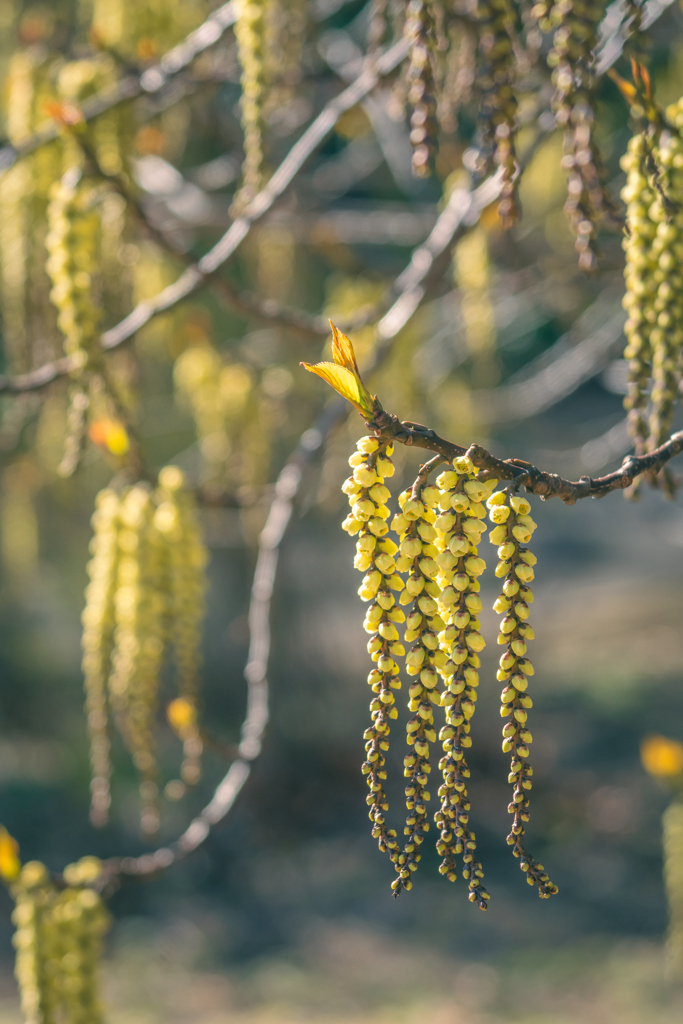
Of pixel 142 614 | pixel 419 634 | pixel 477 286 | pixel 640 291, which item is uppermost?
pixel 477 286

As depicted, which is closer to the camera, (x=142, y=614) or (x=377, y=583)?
(x=377, y=583)

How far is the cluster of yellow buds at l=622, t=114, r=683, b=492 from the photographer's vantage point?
2.60ft

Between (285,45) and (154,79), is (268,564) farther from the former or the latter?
(285,45)

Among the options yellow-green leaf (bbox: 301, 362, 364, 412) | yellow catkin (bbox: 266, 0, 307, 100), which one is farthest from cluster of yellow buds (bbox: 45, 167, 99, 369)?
yellow-green leaf (bbox: 301, 362, 364, 412)

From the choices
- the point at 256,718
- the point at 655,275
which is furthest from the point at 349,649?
the point at 655,275

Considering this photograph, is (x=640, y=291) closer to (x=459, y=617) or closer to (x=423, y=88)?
(x=423, y=88)

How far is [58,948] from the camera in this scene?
4.29 ft

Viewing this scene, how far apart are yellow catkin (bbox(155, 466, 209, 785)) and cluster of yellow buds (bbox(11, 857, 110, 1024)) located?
0.86ft

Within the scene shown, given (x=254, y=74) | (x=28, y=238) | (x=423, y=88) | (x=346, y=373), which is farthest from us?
(x=28, y=238)

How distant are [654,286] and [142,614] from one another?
2.65 feet

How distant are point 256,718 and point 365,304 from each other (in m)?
1.80

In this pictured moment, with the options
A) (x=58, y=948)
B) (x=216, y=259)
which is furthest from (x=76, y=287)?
(x=58, y=948)

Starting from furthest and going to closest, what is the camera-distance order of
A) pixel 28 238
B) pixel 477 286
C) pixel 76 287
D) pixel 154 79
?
pixel 477 286, pixel 28 238, pixel 154 79, pixel 76 287

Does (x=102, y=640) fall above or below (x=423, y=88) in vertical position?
below
